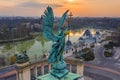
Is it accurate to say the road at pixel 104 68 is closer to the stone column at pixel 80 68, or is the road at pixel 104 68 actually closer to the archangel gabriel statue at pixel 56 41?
the stone column at pixel 80 68

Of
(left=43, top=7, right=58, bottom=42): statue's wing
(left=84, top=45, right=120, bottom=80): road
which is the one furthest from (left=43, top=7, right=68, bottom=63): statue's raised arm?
(left=84, top=45, right=120, bottom=80): road

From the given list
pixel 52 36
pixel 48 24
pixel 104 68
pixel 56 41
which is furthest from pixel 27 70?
pixel 104 68

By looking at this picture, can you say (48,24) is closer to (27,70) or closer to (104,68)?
(27,70)

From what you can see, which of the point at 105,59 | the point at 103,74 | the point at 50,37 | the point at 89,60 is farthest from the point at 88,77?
the point at 50,37

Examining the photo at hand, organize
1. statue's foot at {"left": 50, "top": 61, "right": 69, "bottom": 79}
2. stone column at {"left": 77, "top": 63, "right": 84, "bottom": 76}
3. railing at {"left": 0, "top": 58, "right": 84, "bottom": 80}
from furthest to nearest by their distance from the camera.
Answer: stone column at {"left": 77, "top": 63, "right": 84, "bottom": 76} < railing at {"left": 0, "top": 58, "right": 84, "bottom": 80} < statue's foot at {"left": 50, "top": 61, "right": 69, "bottom": 79}

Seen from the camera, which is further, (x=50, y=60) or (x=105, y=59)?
(x=105, y=59)

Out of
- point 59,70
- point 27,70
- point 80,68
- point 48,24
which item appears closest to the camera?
point 48,24

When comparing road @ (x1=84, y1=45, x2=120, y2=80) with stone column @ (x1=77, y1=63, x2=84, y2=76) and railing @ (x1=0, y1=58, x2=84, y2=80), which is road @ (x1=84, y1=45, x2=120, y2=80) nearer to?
stone column @ (x1=77, y1=63, x2=84, y2=76)

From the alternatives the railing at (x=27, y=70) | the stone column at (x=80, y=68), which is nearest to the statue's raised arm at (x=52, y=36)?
the railing at (x=27, y=70)

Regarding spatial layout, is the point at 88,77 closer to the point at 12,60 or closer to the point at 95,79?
the point at 95,79

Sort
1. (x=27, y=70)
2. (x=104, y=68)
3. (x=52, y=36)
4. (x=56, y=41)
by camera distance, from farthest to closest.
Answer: (x=104, y=68) → (x=27, y=70) → (x=56, y=41) → (x=52, y=36)

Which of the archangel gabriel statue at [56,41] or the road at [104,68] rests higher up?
the archangel gabriel statue at [56,41]
